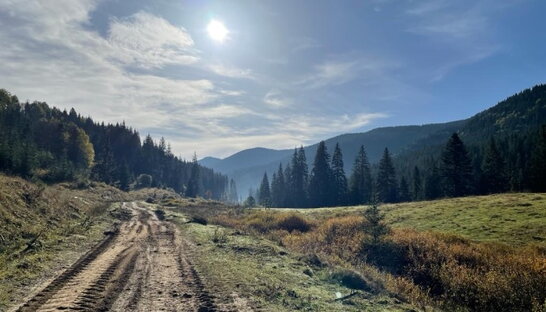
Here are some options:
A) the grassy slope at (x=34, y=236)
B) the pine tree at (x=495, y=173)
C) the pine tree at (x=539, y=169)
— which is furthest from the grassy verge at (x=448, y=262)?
the pine tree at (x=495, y=173)

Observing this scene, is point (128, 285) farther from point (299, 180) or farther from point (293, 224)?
point (299, 180)

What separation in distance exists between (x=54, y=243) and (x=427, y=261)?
22.2 metres

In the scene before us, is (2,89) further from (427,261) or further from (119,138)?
(427,261)

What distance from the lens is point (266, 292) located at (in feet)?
38.8

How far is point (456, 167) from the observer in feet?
215

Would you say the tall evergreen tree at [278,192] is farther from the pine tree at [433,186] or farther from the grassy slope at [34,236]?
the grassy slope at [34,236]

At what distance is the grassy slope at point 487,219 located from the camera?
26.3 m

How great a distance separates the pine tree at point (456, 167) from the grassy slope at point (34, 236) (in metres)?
62.9

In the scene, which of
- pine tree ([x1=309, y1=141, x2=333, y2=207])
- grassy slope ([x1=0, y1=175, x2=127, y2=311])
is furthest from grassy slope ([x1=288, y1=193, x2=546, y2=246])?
pine tree ([x1=309, y1=141, x2=333, y2=207])

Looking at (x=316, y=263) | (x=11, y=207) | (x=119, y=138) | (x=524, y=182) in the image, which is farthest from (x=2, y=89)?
(x=524, y=182)

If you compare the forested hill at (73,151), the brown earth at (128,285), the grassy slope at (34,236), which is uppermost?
the forested hill at (73,151)

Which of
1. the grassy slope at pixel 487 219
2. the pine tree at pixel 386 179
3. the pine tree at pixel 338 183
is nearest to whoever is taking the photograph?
the grassy slope at pixel 487 219

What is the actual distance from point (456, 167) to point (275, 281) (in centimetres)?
6351

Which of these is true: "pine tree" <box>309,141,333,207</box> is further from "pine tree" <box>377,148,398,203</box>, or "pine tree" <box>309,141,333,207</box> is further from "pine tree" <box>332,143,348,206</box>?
"pine tree" <box>377,148,398,203</box>
